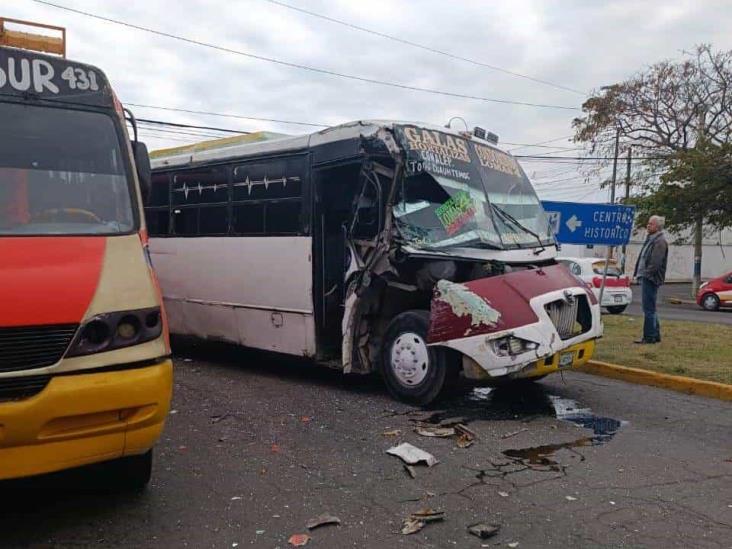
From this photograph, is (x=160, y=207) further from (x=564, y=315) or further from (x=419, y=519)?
(x=419, y=519)

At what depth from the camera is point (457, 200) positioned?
703 cm

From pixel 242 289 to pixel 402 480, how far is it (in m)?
4.24

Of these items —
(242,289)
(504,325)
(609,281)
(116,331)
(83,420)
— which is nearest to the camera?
(83,420)

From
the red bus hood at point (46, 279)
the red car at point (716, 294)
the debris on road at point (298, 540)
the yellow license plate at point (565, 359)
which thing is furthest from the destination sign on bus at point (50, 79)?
the red car at point (716, 294)

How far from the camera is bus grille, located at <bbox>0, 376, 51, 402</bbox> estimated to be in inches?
132

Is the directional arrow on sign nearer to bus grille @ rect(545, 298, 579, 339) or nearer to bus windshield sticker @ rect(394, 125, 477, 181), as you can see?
bus windshield sticker @ rect(394, 125, 477, 181)

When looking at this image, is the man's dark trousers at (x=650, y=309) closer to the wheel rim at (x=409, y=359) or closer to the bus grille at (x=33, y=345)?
the wheel rim at (x=409, y=359)


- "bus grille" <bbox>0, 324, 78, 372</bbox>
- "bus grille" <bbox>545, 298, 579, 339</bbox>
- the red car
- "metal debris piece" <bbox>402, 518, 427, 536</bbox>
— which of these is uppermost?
"bus grille" <bbox>0, 324, 78, 372</bbox>

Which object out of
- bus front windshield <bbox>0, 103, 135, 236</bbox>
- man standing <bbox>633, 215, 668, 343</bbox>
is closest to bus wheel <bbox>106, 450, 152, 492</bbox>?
bus front windshield <bbox>0, 103, 135, 236</bbox>

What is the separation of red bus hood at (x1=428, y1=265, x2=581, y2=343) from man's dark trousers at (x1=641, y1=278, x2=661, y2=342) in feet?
13.0

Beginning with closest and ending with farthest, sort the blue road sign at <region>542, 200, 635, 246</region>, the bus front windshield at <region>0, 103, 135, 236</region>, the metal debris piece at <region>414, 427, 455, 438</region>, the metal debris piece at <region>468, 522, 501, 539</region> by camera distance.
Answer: the metal debris piece at <region>468, 522, 501, 539</region>
the bus front windshield at <region>0, 103, 135, 236</region>
the metal debris piece at <region>414, 427, 455, 438</region>
the blue road sign at <region>542, 200, 635, 246</region>

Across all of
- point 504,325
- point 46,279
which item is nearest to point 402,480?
point 504,325

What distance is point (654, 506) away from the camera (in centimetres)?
432

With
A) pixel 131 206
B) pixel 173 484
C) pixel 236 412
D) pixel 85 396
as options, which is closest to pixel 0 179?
pixel 131 206
